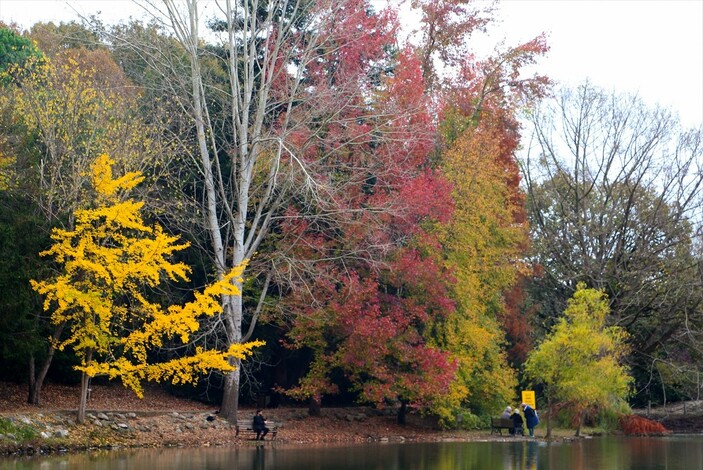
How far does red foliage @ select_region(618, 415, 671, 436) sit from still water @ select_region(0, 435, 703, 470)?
32.2 feet

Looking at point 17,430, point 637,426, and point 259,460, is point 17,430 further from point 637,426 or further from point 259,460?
point 637,426

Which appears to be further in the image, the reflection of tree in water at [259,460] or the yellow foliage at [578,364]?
the yellow foliage at [578,364]

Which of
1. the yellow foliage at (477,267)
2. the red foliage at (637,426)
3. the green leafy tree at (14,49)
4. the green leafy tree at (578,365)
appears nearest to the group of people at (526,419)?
the green leafy tree at (578,365)

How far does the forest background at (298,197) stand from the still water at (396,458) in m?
4.06

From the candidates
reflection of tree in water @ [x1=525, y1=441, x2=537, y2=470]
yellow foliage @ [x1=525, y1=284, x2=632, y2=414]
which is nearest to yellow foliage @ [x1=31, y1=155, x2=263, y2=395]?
reflection of tree in water @ [x1=525, y1=441, x2=537, y2=470]

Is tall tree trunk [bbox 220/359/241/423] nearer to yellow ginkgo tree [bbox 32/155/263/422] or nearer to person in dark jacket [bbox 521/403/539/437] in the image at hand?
yellow ginkgo tree [bbox 32/155/263/422]

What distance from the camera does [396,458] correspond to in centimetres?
2317

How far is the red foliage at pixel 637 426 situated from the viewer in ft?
129

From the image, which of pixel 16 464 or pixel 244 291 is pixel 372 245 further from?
pixel 16 464

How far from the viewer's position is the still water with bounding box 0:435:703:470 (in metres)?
19.7

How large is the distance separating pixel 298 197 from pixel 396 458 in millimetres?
12831

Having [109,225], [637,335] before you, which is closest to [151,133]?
[109,225]

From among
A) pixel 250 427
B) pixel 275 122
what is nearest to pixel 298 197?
pixel 275 122

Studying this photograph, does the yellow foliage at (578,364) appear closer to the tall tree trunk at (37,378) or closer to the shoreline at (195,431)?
the shoreline at (195,431)
